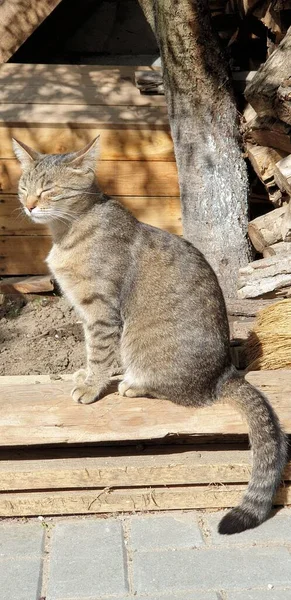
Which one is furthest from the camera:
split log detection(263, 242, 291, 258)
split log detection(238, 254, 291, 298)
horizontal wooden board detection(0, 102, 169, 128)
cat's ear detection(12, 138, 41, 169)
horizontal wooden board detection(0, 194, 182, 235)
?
horizontal wooden board detection(0, 194, 182, 235)

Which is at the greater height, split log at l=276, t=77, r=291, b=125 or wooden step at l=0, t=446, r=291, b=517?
split log at l=276, t=77, r=291, b=125

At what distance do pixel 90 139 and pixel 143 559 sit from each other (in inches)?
121

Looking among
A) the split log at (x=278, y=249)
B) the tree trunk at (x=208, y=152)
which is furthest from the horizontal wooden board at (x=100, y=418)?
the tree trunk at (x=208, y=152)

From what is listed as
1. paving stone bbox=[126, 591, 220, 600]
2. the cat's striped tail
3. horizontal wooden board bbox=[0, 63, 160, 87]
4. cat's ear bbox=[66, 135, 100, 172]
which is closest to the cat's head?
cat's ear bbox=[66, 135, 100, 172]

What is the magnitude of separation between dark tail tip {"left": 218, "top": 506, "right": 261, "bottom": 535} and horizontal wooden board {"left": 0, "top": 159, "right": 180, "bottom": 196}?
267cm

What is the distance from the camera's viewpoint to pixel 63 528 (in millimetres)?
3387

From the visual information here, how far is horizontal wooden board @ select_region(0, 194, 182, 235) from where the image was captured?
540cm

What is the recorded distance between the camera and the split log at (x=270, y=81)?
4117 mm

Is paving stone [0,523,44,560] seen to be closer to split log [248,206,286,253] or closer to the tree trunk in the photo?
the tree trunk

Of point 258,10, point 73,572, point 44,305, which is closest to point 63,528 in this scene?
point 73,572

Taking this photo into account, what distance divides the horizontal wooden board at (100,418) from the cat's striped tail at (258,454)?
0.25 ft

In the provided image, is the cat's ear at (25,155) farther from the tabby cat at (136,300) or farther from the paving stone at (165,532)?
the paving stone at (165,532)

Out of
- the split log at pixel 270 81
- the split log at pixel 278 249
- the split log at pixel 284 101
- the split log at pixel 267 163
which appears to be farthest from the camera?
the split log at pixel 267 163

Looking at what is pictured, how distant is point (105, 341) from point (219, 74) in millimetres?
1946
